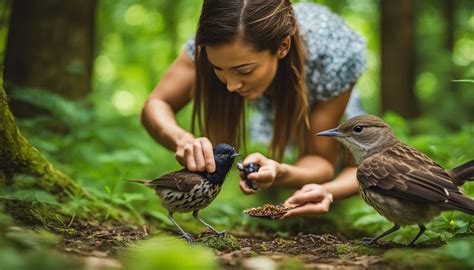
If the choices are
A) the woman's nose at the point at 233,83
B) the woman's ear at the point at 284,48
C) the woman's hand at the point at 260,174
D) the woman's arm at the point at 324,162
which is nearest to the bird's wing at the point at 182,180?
the woman's hand at the point at 260,174

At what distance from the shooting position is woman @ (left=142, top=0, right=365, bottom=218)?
14.5ft

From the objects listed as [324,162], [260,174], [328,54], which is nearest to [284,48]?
[328,54]

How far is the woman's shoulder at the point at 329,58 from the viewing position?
5.70 meters

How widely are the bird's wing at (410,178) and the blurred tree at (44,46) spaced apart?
4.76 meters

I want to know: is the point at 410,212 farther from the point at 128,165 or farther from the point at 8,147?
the point at 128,165

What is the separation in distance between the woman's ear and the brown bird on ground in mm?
1391

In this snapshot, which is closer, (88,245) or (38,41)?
(88,245)

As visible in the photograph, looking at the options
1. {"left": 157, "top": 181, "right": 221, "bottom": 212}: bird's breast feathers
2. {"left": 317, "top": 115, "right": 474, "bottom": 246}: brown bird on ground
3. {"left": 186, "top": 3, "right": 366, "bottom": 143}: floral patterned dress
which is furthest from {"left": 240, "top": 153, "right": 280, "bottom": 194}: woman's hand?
{"left": 186, "top": 3, "right": 366, "bottom": 143}: floral patterned dress

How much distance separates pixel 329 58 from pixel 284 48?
102 centimetres

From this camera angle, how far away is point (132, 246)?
3.43 meters

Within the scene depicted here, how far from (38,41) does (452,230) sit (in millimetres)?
5804

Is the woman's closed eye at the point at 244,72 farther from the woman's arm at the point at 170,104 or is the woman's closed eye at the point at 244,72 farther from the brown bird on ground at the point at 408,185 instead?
the brown bird on ground at the point at 408,185

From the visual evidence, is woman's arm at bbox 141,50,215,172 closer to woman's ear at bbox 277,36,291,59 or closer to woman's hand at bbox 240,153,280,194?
woman's hand at bbox 240,153,280,194

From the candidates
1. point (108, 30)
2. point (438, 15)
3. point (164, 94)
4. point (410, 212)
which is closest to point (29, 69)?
point (164, 94)
